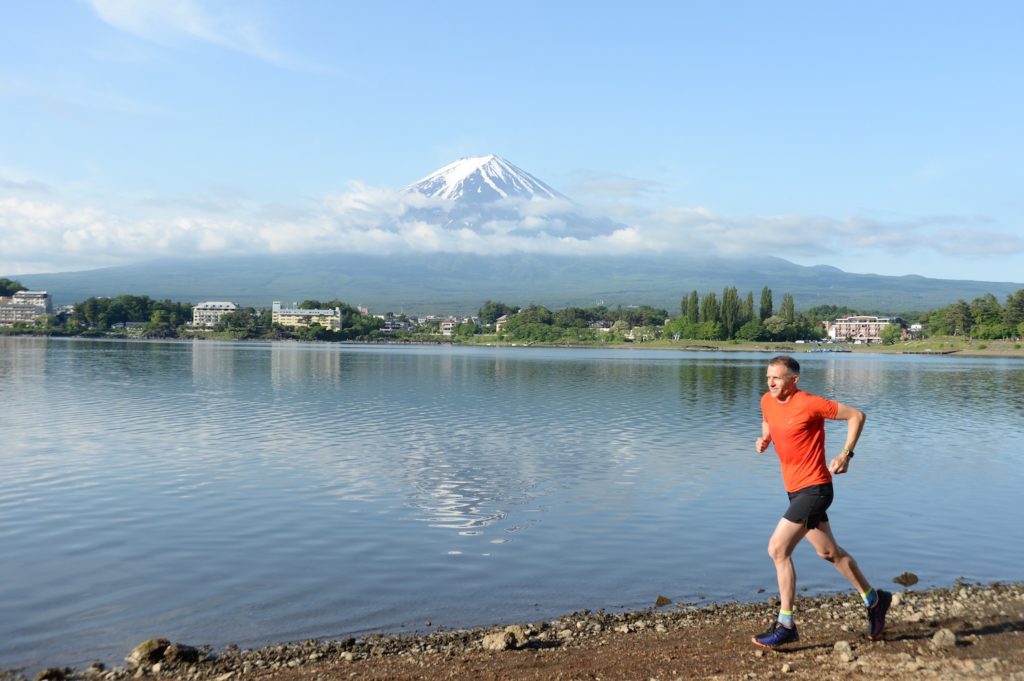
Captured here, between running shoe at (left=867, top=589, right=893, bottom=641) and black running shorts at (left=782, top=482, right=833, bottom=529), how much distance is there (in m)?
1.12

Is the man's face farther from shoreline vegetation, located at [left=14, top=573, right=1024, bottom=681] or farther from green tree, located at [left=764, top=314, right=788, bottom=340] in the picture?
green tree, located at [left=764, top=314, right=788, bottom=340]

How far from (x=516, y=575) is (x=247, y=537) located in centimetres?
448

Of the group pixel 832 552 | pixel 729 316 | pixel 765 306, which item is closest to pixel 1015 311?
pixel 765 306

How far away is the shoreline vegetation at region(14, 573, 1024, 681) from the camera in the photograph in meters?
7.79

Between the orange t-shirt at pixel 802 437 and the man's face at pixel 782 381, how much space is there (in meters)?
0.06

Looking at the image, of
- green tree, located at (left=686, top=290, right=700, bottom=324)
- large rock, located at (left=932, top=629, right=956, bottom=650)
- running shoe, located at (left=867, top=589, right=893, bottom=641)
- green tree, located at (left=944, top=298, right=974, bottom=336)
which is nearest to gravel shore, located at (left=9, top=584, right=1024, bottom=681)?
large rock, located at (left=932, top=629, right=956, bottom=650)

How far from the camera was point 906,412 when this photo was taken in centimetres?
3866

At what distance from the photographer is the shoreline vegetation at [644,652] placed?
7.79 m

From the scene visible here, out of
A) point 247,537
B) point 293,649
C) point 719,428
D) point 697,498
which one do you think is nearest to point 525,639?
point 293,649

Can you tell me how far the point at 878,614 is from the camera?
8.69 m

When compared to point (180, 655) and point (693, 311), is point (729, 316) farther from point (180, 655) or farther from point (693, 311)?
point (180, 655)

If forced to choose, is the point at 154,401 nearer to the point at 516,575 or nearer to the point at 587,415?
the point at 587,415

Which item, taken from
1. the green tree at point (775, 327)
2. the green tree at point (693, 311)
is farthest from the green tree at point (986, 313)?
the green tree at point (693, 311)

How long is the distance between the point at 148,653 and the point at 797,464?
20.1 ft
